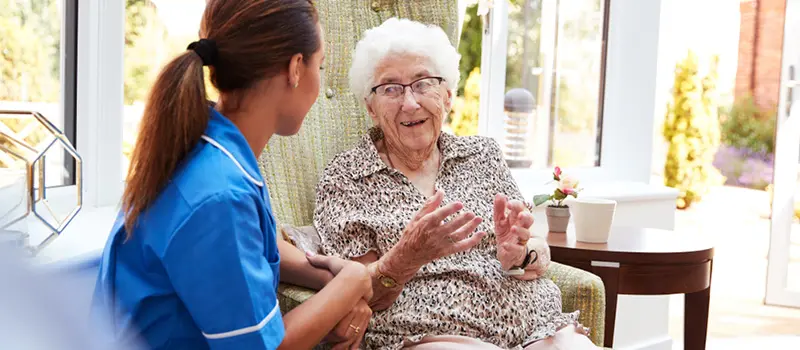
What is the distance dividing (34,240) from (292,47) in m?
0.69

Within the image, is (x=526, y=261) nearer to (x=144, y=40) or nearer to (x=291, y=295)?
(x=291, y=295)

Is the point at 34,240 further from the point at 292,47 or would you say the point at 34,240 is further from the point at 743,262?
the point at 743,262

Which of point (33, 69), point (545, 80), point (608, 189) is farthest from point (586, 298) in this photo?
point (545, 80)

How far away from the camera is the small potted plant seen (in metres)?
2.25

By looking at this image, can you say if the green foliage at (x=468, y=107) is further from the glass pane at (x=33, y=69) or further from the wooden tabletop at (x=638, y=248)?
the glass pane at (x=33, y=69)

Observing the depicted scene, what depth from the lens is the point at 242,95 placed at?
116 cm

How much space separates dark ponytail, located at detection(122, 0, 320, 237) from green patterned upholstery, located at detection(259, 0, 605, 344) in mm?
760

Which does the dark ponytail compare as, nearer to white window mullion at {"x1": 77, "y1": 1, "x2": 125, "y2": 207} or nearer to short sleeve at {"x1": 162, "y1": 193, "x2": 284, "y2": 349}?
short sleeve at {"x1": 162, "y1": 193, "x2": 284, "y2": 349}

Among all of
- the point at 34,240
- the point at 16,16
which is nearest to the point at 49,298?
the point at 34,240

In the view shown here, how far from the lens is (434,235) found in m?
1.46

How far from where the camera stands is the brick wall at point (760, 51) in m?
6.79

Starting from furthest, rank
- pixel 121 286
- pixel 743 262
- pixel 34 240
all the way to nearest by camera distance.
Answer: pixel 743 262 → pixel 34 240 → pixel 121 286

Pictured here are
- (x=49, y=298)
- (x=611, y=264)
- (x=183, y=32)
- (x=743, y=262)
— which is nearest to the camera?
(x=49, y=298)

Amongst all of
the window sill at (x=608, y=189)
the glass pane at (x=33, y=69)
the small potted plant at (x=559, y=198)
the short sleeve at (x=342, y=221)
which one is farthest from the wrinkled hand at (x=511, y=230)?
the window sill at (x=608, y=189)
